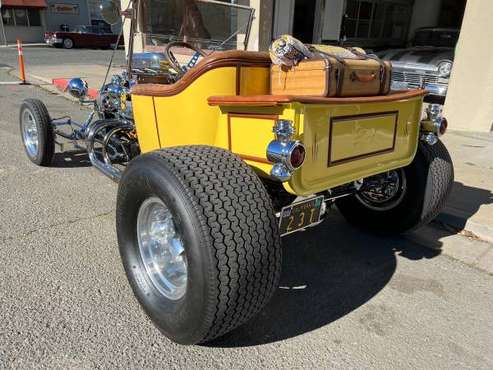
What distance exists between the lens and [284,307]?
2588 mm

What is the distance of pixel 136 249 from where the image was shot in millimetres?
2527

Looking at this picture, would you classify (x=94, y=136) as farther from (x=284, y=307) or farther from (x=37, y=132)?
(x=284, y=307)

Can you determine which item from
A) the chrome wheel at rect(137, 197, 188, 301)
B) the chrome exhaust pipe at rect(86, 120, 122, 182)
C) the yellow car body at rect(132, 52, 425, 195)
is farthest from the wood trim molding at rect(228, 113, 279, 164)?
the chrome exhaust pipe at rect(86, 120, 122, 182)

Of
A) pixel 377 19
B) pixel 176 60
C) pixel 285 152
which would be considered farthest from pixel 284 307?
pixel 377 19

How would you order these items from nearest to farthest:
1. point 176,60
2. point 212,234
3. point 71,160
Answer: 1. point 212,234
2. point 176,60
3. point 71,160

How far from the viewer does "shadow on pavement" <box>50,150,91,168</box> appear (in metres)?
4.96

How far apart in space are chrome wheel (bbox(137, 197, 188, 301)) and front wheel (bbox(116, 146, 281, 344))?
0.27 ft

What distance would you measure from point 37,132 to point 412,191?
381 centimetres

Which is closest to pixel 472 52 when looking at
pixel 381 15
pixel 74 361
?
pixel 74 361

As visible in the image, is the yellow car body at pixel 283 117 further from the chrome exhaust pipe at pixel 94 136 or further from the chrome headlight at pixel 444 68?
the chrome headlight at pixel 444 68

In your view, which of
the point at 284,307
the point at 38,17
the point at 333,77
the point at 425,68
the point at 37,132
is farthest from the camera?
the point at 38,17

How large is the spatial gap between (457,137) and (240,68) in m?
5.24

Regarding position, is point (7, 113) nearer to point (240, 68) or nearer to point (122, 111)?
point (122, 111)

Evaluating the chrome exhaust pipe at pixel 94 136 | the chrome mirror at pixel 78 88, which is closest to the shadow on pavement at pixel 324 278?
the chrome exhaust pipe at pixel 94 136
